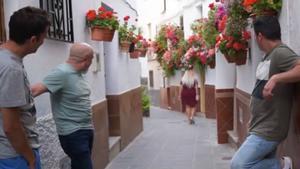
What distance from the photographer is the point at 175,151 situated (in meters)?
10.2

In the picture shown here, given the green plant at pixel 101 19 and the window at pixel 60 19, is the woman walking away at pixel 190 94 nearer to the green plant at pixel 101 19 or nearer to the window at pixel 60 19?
the green plant at pixel 101 19

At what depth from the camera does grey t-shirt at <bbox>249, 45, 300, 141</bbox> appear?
411cm

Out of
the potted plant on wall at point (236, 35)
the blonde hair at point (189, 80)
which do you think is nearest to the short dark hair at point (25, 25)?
the potted plant on wall at point (236, 35)

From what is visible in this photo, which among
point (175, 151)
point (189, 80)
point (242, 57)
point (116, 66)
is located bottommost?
point (175, 151)

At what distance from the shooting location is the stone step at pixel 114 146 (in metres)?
9.34

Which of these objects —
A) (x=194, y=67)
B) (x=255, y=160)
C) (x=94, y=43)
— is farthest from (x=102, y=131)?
(x=194, y=67)

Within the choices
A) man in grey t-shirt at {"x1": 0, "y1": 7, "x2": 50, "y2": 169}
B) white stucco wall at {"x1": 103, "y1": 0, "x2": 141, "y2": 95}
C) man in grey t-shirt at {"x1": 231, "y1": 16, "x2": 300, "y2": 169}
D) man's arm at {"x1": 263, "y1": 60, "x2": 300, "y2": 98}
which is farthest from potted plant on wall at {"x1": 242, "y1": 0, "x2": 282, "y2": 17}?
white stucco wall at {"x1": 103, "y1": 0, "x2": 141, "y2": 95}

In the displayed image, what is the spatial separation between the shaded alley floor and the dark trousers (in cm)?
369

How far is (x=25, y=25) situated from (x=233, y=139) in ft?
23.8

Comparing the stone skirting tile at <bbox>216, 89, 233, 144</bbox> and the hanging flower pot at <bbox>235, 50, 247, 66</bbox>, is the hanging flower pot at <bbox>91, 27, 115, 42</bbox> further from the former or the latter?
the stone skirting tile at <bbox>216, 89, 233, 144</bbox>

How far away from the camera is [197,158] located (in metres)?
9.27

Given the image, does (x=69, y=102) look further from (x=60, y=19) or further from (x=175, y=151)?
(x=175, y=151)

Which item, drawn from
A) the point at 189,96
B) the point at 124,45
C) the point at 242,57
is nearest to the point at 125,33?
the point at 124,45

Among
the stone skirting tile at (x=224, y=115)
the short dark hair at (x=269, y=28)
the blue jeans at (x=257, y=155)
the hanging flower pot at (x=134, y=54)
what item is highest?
the short dark hair at (x=269, y=28)
